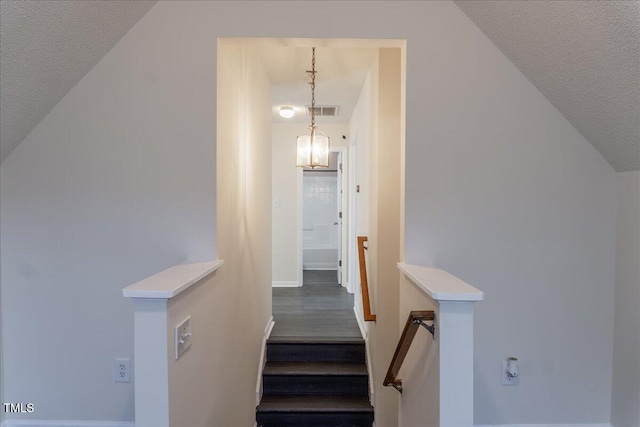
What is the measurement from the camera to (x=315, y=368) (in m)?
3.14

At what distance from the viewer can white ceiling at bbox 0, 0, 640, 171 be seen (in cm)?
136

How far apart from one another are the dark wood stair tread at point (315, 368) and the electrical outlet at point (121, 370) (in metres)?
1.41

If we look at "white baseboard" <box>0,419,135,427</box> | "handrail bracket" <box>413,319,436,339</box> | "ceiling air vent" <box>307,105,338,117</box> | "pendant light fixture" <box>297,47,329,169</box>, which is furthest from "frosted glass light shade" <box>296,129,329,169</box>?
"white baseboard" <box>0,419,135,427</box>

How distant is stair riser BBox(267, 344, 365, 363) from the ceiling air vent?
2802 mm

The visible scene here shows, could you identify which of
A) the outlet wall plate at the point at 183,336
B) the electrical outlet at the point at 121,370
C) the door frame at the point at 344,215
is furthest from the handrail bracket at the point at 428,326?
the door frame at the point at 344,215

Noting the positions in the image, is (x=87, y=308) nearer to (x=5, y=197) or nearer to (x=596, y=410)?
(x=5, y=197)

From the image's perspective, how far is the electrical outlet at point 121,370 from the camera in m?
1.92

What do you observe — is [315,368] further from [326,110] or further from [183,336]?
[326,110]

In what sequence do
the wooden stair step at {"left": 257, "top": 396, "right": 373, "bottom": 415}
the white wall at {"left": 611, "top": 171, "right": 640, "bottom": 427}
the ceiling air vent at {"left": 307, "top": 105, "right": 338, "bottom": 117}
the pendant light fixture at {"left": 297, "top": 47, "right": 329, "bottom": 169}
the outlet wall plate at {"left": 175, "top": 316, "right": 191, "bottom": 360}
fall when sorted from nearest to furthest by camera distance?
the outlet wall plate at {"left": 175, "top": 316, "right": 191, "bottom": 360} < the white wall at {"left": 611, "top": 171, "right": 640, "bottom": 427} < the wooden stair step at {"left": 257, "top": 396, "right": 373, "bottom": 415} < the pendant light fixture at {"left": 297, "top": 47, "right": 329, "bottom": 169} < the ceiling air vent at {"left": 307, "top": 105, "right": 338, "bottom": 117}

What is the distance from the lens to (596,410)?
1.92 m

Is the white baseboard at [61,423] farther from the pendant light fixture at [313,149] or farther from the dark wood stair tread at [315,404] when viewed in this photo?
the pendant light fixture at [313,149]

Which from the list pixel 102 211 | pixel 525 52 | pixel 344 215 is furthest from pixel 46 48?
pixel 344 215

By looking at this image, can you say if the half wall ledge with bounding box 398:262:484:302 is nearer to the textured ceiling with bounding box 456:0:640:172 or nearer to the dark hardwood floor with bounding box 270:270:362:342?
the textured ceiling with bounding box 456:0:640:172

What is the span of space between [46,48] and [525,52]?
2.31 m
